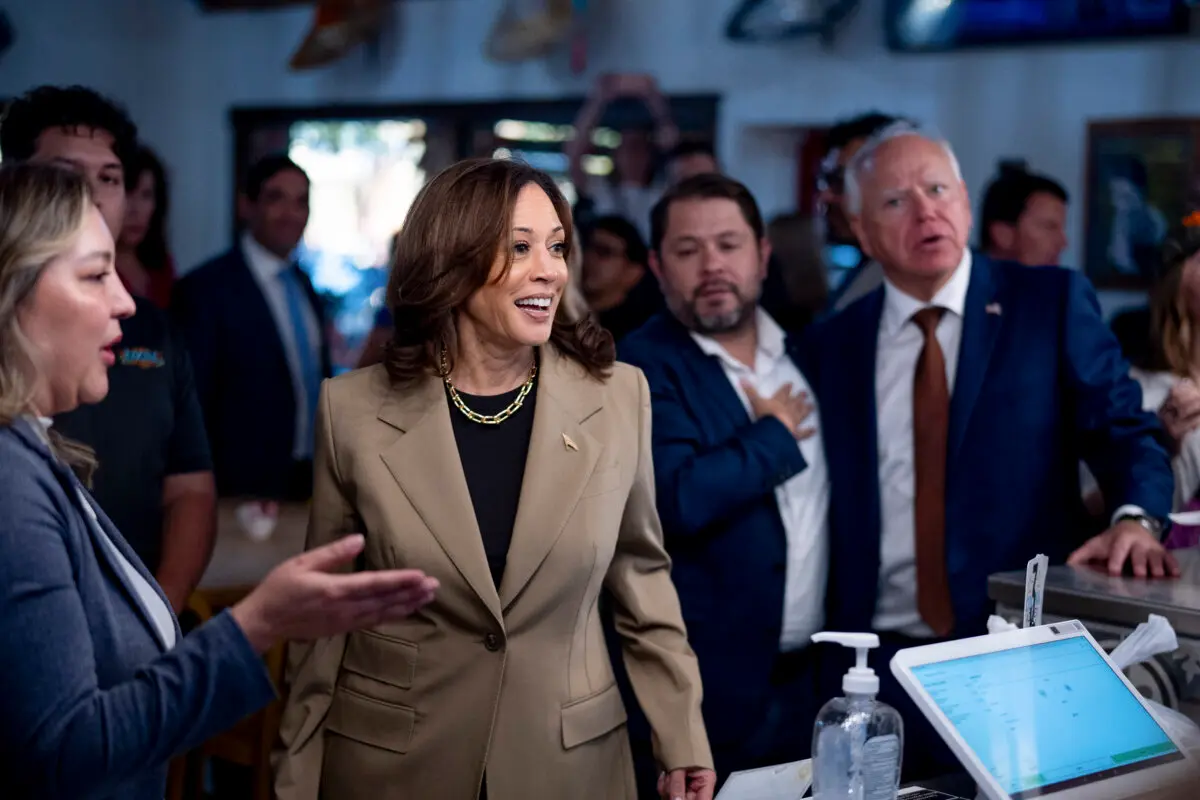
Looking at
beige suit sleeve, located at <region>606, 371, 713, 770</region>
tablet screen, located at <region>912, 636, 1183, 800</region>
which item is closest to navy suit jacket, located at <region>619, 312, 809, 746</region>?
beige suit sleeve, located at <region>606, 371, 713, 770</region>

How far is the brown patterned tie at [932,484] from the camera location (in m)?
2.68

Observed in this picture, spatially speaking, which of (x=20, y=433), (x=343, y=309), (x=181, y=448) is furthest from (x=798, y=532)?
(x=343, y=309)

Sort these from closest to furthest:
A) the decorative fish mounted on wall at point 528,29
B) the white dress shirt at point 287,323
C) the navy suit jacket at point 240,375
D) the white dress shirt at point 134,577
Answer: the white dress shirt at point 134,577 < the navy suit jacket at point 240,375 < the white dress shirt at point 287,323 < the decorative fish mounted on wall at point 528,29

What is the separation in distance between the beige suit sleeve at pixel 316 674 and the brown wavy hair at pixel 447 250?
16 cm

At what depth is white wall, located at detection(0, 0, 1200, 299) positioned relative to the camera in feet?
22.0

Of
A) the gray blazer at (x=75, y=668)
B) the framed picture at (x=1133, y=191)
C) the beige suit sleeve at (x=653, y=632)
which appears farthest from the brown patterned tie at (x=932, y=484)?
the framed picture at (x=1133, y=191)

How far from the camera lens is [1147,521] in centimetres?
247

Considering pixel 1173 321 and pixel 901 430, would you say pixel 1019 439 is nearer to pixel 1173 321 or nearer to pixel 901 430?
pixel 901 430

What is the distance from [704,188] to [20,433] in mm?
1779

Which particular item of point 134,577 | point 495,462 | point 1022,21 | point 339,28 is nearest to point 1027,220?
point 1022,21

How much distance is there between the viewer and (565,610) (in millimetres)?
2205

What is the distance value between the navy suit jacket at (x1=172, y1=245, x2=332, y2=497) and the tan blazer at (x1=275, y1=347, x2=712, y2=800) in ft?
7.55

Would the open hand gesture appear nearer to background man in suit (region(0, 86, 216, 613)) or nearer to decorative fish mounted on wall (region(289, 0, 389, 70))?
background man in suit (region(0, 86, 216, 613))

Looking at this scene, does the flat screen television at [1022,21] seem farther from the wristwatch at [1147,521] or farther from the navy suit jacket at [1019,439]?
the wristwatch at [1147,521]
